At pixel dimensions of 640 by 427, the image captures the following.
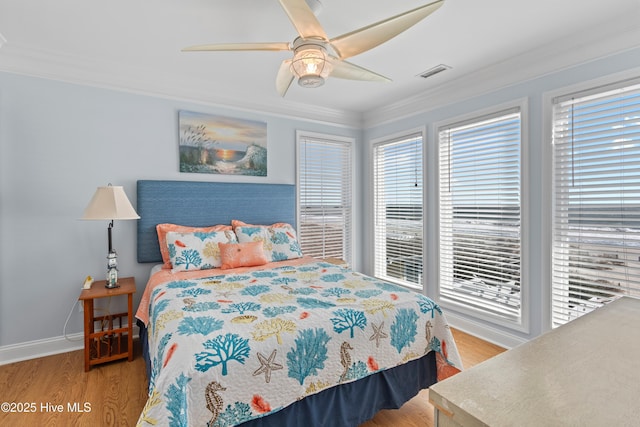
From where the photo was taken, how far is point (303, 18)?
161 cm

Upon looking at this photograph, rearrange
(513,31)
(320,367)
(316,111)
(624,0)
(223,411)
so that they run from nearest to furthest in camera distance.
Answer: (223,411) → (320,367) → (624,0) → (513,31) → (316,111)

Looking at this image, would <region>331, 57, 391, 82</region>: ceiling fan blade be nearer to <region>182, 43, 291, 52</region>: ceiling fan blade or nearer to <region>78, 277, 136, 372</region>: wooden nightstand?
<region>182, 43, 291, 52</region>: ceiling fan blade

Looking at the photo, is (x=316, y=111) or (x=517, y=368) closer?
(x=517, y=368)

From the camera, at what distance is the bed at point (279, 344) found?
4.33 feet

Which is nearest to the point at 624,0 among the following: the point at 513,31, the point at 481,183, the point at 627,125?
the point at 513,31

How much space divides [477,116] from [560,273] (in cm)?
160

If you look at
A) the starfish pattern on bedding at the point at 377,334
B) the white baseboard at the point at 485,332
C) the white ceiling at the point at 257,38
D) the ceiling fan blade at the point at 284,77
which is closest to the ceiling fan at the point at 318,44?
the ceiling fan blade at the point at 284,77

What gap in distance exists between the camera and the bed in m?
1.32

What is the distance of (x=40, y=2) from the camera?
6.68 feet

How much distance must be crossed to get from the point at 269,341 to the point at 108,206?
6.30 ft

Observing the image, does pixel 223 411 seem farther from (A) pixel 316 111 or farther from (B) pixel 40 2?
(A) pixel 316 111

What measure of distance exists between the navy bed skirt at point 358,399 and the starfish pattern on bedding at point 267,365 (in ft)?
0.70

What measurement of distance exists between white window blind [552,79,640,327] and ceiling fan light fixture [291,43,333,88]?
2.03 m

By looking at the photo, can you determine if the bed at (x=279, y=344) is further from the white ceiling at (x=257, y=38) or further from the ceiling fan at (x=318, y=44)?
the white ceiling at (x=257, y=38)
